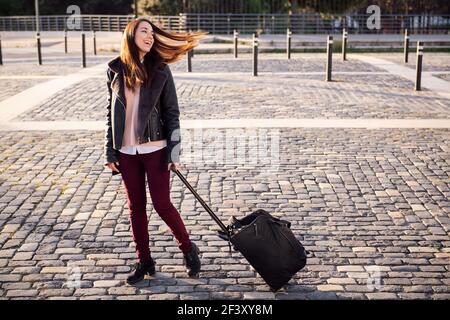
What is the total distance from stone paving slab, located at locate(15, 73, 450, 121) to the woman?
598cm

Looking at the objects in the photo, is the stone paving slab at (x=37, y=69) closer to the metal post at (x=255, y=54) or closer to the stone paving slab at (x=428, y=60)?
the metal post at (x=255, y=54)

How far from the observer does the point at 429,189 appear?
6.60 metres

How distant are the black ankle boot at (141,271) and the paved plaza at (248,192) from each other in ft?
0.17

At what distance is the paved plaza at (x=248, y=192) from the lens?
4.49 meters

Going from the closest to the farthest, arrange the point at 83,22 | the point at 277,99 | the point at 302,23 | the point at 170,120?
the point at 170,120, the point at 277,99, the point at 302,23, the point at 83,22

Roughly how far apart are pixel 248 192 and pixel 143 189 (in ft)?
7.43

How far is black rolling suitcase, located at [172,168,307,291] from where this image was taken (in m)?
4.29

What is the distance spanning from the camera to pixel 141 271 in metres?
4.49

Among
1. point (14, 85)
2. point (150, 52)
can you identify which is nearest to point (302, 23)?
point (14, 85)

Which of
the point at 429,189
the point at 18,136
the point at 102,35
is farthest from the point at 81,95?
the point at 102,35

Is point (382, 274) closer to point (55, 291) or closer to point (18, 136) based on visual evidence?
point (55, 291)
